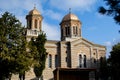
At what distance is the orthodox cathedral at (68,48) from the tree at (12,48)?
9688 mm

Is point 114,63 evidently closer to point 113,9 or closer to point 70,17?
point 70,17

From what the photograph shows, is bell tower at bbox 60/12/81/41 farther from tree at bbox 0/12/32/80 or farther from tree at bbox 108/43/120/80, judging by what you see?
tree at bbox 0/12/32/80

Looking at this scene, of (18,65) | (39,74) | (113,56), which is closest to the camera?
(18,65)

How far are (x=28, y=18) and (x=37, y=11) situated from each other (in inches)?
78.5

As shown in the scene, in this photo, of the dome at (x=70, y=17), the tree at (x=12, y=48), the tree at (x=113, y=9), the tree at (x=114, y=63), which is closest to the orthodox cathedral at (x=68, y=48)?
the dome at (x=70, y=17)

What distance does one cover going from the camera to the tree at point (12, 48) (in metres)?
26.9

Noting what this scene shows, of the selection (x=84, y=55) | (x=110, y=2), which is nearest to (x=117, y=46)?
(x=84, y=55)

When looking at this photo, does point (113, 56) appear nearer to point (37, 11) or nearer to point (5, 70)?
point (37, 11)

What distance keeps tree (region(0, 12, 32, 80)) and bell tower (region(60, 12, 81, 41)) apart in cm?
1566

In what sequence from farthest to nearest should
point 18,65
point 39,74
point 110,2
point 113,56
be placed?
point 113,56 < point 39,74 < point 18,65 < point 110,2

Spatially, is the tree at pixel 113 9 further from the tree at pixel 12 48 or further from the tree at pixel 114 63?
the tree at pixel 114 63

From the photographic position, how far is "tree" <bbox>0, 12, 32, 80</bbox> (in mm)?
26919

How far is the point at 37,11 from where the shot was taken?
42812mm

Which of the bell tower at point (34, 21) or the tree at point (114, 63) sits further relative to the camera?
the bell tower at point (34, 21)
